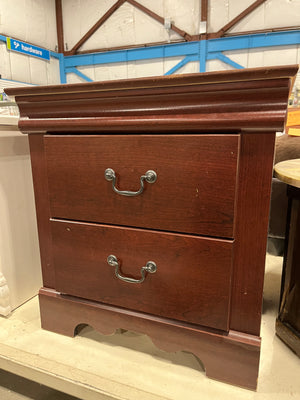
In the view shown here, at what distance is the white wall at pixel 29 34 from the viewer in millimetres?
3834

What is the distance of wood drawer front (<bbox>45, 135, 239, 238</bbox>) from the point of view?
474mm

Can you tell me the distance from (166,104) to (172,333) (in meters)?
0.43

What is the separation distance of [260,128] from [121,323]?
1.54 feet

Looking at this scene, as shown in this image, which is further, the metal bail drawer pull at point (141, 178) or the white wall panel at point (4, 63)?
the white wall panel at point (4, 63)

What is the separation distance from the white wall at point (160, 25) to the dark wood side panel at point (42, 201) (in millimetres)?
3981

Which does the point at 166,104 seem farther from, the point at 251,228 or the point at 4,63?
the point at 4,63

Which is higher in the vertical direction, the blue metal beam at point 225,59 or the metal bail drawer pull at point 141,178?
the blue metal beam at point 225,59

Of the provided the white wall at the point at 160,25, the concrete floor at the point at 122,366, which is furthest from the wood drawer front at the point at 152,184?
the white wall at the point at 160,25

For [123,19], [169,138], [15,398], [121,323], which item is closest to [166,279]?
[121,323]

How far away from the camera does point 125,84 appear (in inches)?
18.9

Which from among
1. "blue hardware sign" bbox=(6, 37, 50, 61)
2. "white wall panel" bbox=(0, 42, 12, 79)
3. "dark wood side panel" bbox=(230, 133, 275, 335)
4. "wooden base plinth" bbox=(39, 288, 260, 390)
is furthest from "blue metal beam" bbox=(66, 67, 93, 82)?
"dark wood side panel" bbox=(230, 133, 275, 335)

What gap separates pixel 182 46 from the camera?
4.08m

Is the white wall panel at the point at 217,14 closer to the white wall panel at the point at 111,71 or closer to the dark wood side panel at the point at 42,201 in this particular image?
the white wall panel at the point at 111,71

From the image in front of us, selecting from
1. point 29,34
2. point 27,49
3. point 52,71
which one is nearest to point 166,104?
point 27,49
